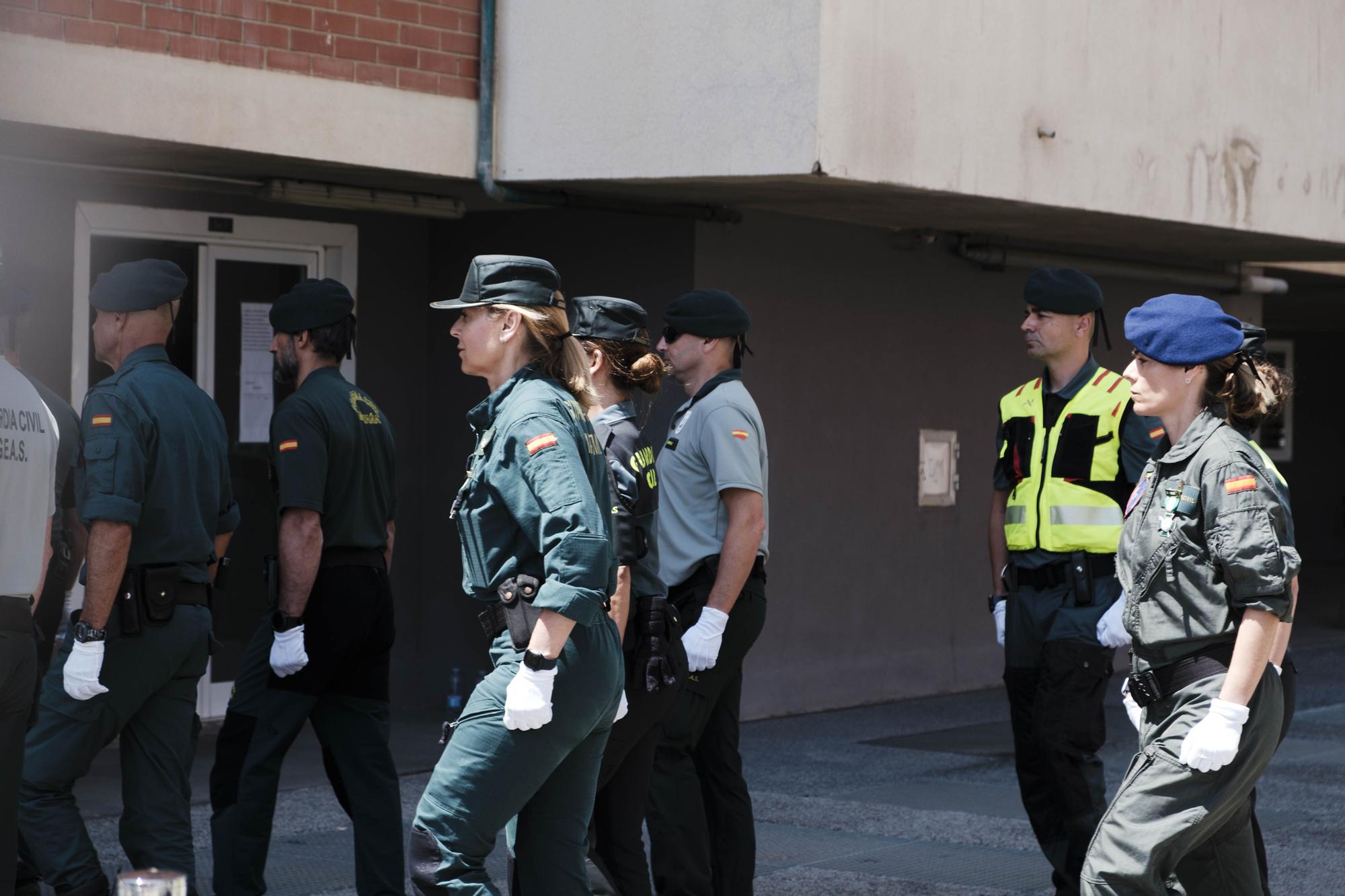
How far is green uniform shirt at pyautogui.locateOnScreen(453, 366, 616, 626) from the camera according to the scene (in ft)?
12.6

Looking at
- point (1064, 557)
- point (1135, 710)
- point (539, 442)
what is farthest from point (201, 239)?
point (1135, 710)

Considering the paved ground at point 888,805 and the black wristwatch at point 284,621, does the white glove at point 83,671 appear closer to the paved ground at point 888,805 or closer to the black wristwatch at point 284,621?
the black wristwatch at point 284,621

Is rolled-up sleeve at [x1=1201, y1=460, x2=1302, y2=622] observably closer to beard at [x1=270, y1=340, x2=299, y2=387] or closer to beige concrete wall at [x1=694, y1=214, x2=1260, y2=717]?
beard at [x1=270, y1=340, x2=299, y2=387]

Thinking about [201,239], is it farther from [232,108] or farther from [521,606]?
[521,606]

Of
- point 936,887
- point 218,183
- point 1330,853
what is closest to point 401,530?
point 218,183

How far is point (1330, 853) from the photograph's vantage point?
684 cm

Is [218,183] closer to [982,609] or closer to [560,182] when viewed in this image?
[560,182]

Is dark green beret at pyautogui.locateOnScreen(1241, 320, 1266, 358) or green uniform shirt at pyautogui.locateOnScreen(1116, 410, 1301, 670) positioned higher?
dark green beret at pyautogui.locateOnScreen(1241, 320, 1266, 358)

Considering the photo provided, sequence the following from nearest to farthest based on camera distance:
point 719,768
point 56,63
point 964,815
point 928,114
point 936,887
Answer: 1. point 719,768
2. point 936,887
3. point 56,63
4. point 964,815
5. point 928,114

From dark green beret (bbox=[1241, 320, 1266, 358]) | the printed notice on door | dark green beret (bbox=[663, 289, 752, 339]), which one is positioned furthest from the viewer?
the printed notice on door

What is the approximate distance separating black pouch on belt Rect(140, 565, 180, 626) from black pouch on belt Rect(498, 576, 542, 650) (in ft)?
A: 5.31

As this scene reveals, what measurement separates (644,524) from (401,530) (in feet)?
17.4

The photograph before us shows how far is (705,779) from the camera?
5559 millimetres

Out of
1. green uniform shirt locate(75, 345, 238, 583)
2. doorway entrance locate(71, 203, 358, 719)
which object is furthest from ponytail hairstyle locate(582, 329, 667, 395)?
doorway entrance locate(71, 203, 358, 719)
